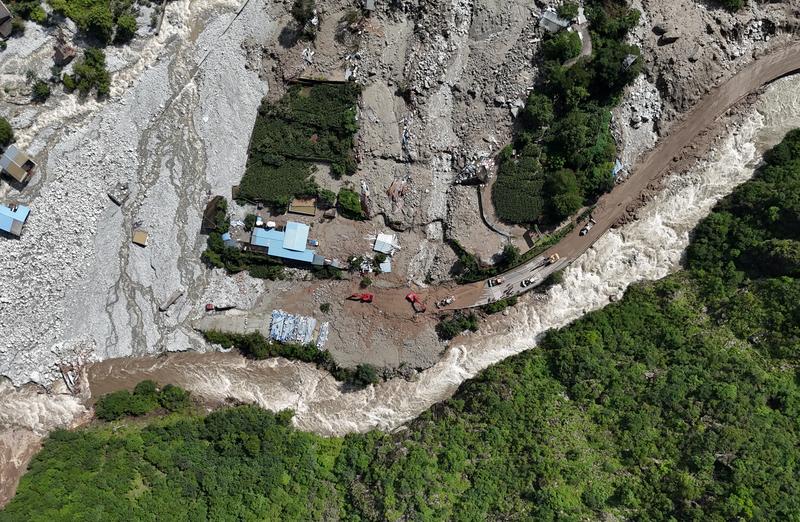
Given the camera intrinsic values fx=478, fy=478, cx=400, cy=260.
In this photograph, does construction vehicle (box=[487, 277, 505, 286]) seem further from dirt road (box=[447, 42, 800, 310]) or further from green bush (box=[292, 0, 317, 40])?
green bush (box=[292, 0, 317, 40])

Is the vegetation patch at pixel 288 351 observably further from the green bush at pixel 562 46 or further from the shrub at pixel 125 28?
the green bush at pixel 562 46

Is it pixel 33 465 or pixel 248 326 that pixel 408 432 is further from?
pixel 33 465

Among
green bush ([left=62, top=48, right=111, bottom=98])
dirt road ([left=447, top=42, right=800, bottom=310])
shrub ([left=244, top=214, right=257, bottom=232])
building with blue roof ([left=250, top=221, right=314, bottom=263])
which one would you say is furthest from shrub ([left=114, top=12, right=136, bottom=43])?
dirt road ([left=447, top=42, right=800, bottom=310])

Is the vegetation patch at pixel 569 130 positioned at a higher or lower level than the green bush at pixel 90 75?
higher

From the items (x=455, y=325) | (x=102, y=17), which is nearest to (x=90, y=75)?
(x=102, y=17)

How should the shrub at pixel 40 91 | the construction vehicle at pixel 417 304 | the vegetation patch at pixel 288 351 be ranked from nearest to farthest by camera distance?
the shrub at pixel 40 91
the vegetation patch at pixel 288 351
the construction vehicle at pixel 417 304

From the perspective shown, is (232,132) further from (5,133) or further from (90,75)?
(5,133)

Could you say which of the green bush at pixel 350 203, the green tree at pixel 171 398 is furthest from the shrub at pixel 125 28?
the green tree at pixel 171 398
